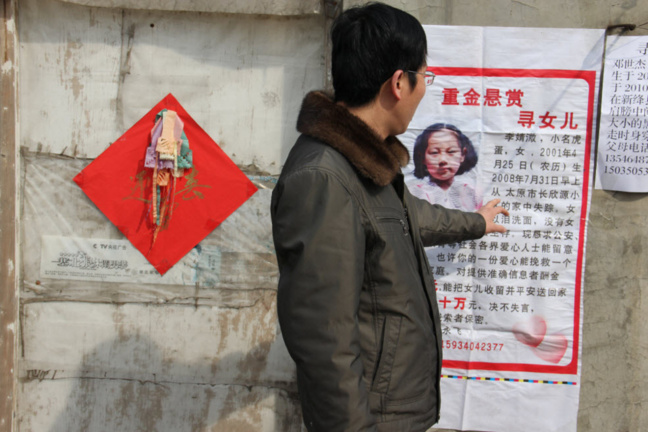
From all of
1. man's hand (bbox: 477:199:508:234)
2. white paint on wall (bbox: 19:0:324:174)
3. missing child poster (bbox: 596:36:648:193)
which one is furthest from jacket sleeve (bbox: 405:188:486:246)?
white paint on wall (bbox: 19:0:324:174)

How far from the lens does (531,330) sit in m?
2.52

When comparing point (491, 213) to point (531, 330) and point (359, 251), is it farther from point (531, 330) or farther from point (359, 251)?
point (359, 251)

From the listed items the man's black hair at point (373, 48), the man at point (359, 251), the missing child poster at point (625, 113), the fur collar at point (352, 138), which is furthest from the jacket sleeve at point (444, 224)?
the missing child poster at point (625, 113)

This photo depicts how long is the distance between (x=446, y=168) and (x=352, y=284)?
4.40 ft

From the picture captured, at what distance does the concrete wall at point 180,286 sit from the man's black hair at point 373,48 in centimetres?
114

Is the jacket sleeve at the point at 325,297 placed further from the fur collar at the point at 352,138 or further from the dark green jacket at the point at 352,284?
the fur collar at the point at 352,138

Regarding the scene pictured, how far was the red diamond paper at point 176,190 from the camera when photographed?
2713 millimetres

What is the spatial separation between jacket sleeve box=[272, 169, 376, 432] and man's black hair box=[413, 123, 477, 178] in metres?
1.22

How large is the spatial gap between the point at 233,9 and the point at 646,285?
2.48 meters

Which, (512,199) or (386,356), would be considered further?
(512,199)

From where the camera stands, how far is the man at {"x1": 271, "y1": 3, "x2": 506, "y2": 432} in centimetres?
134

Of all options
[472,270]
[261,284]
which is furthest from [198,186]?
[472,270]

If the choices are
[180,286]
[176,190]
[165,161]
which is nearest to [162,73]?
[165,161]

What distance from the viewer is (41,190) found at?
2779 mm
